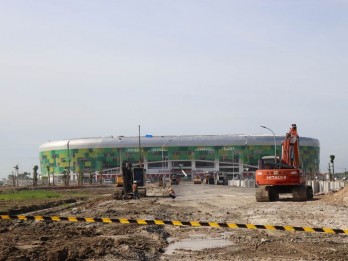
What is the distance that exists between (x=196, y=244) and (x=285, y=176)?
19556 millimetres

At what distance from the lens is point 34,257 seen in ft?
43.1

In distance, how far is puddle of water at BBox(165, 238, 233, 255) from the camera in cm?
1494

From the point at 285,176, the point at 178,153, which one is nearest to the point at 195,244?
the point at 285,176

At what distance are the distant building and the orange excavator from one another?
13495cm

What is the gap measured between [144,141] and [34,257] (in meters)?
164

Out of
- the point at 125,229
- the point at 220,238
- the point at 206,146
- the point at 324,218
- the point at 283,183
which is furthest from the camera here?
the point at 206,146

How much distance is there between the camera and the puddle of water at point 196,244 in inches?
588

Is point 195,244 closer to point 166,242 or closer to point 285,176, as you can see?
point 166,242

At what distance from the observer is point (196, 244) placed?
51.5 ft

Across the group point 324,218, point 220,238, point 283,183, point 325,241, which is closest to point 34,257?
point 220,238

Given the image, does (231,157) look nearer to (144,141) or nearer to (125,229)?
(144,141)

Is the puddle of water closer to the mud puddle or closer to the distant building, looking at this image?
the mud puddle

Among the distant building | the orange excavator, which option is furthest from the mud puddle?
the distant building

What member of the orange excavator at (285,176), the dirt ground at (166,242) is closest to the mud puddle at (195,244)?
the dirt ground at (166,242)
